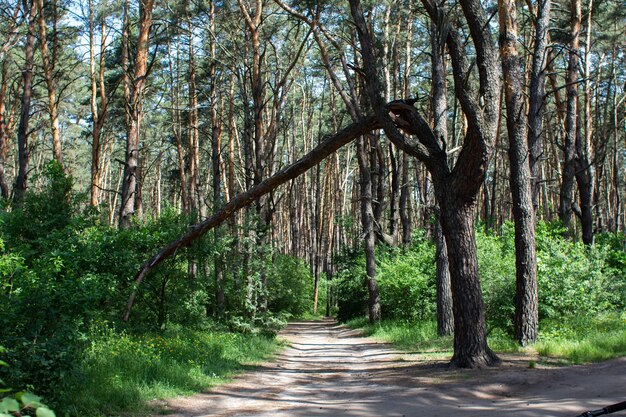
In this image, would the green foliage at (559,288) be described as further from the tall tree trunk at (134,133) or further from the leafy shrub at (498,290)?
the tall tree trunk at (134,133)

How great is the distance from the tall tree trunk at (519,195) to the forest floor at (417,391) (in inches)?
50.5

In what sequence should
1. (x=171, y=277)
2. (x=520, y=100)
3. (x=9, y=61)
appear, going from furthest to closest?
(x=9, y=61) < (x=171, y=277) < (x=520, y=100)

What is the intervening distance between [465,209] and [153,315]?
7.98 meters

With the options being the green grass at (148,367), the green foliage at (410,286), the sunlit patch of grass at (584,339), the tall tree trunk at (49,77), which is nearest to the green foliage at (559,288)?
the sunlit patch of grass at (584,339)

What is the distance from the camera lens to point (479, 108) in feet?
33.2

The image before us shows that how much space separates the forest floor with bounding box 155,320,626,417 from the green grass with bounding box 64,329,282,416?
1.28ft

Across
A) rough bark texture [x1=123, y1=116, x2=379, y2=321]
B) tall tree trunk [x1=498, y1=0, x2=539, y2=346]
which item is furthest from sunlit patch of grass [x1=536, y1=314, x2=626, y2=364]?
rough bark texture [x1=123, y1=116, x2=379, y2=321]

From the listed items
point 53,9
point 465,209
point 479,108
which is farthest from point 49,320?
point 53,9

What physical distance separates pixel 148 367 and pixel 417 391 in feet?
14.5

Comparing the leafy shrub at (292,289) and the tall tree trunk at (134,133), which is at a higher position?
the tall tree trunk at (134,133)

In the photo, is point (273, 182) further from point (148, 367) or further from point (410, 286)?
point (410, 286)

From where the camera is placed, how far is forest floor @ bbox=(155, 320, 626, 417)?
24.2 feet

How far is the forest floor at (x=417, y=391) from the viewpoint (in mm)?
7375

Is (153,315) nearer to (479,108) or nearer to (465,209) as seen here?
(465,209)
